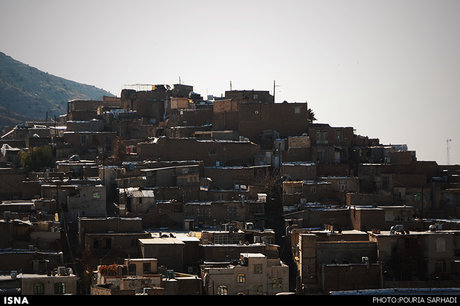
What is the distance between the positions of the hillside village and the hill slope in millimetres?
61699

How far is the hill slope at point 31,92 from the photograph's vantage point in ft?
431

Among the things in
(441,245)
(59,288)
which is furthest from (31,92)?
(59,288)

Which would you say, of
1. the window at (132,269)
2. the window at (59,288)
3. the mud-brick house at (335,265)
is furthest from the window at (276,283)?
the window at (59,288)

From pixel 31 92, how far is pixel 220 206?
106m

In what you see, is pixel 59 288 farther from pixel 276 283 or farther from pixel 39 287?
pixel 276 283

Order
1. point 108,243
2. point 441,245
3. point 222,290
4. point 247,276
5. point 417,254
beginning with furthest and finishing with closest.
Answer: point 441,245 < point 417,254 < point 108,243 < point 247,276 < point 222,290

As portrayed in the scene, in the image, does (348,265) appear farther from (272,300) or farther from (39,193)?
(272,300)

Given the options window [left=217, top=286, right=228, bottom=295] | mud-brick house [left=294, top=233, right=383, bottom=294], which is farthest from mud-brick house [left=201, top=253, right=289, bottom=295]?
mud-brick house [left=294, top=233, right=383, bottom=294]

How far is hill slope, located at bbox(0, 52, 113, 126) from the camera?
13150 centimetres

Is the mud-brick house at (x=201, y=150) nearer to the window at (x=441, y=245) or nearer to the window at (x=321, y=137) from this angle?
the window at (x=321, y=137)

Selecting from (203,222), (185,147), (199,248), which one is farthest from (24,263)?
(185,147)

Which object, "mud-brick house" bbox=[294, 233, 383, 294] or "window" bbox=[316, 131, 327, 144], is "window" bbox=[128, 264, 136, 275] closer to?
"mud-brick house" bbox=[294, 233, 383, 294]

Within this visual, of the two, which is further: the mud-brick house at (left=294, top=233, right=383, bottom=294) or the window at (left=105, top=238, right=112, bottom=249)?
the window at (left=105, top=238, right=112, bottom=249)

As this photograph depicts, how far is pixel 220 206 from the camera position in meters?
45.4
